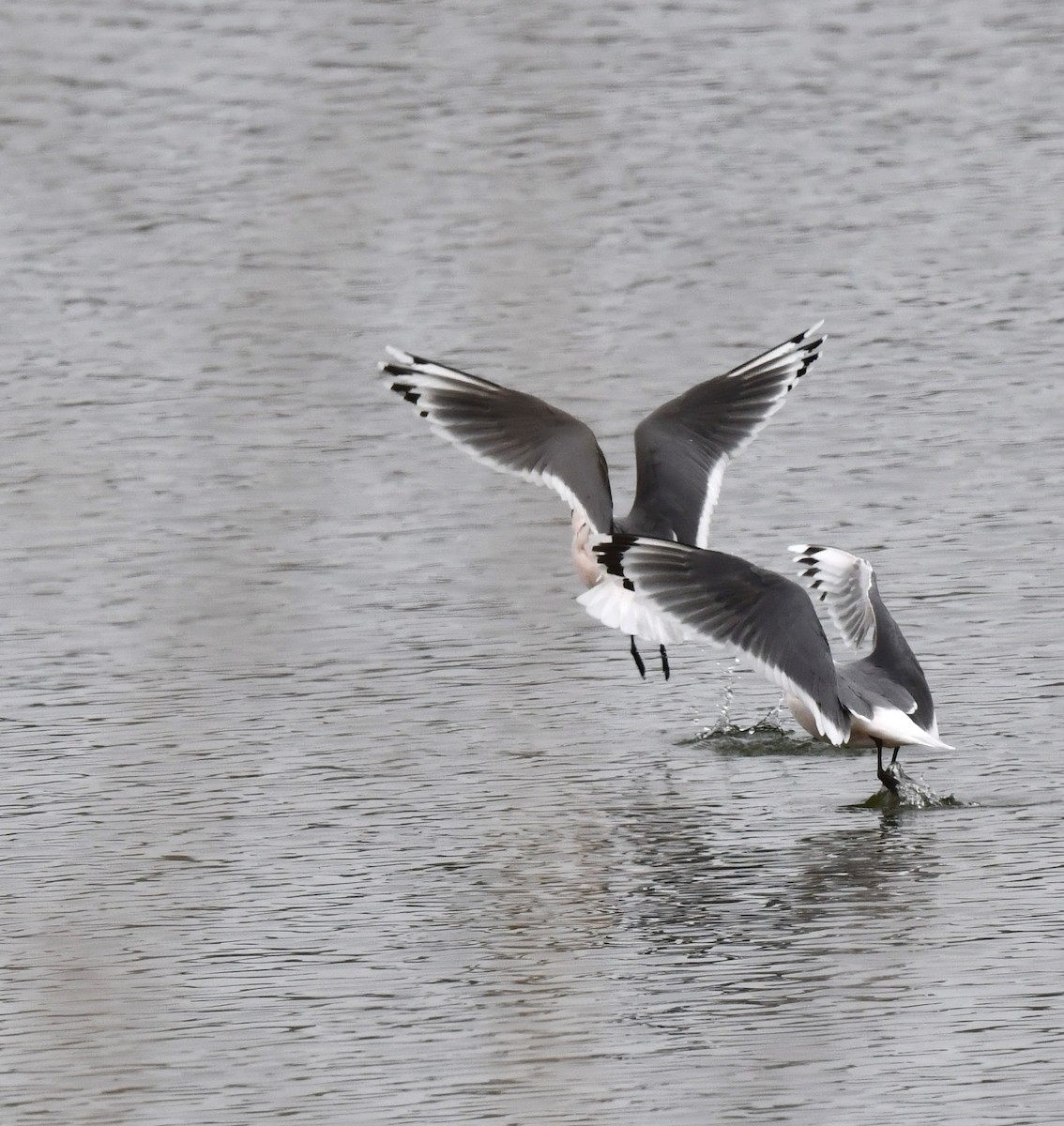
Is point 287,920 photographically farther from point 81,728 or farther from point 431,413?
point 431,413

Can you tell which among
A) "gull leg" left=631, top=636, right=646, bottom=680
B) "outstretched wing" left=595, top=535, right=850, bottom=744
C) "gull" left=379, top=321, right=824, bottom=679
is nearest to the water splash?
"outstretched wing" left=595, top=535, right=850, bottom=744

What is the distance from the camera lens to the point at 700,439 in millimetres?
7715

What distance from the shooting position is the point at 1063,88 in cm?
1183

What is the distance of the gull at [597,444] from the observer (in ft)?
23.3

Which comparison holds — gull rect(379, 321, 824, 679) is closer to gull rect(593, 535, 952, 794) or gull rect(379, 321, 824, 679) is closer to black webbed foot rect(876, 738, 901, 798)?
gull rect(593, 535, 952, 794)

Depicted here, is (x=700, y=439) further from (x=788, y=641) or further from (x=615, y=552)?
(x=615, y=552)

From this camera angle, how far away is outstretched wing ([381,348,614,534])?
282 inches

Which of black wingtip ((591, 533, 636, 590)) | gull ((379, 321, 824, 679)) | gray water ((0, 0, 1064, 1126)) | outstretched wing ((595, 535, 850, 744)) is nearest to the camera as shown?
gray water ((0, 0, 1064, 1126))

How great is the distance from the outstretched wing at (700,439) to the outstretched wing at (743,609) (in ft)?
4.48

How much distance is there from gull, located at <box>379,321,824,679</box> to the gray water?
0.30 m

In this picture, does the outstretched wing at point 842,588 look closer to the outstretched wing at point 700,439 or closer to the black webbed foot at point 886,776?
the outstretched wing at point 700,439

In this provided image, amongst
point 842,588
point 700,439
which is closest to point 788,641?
point 842,588

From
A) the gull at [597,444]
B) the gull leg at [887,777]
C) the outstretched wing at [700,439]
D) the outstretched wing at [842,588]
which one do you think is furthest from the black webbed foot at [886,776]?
the outstretched wing at [700,439]

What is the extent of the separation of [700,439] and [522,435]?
0.70 m
